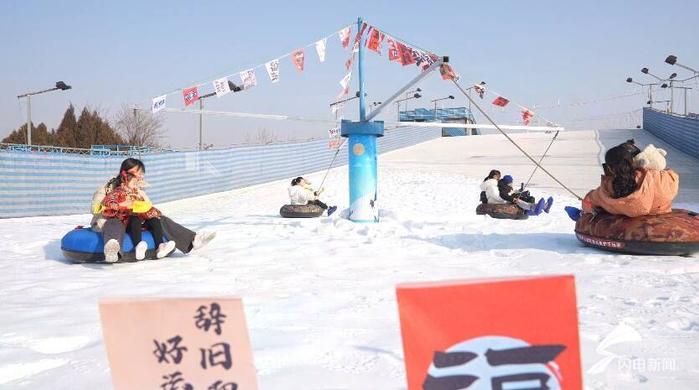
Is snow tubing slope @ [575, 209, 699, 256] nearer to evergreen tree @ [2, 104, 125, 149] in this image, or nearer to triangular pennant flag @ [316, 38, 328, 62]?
triangular pennant flag @ [316, 38, 328, 62]

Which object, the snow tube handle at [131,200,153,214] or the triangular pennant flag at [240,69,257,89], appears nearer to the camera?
Answer: the snow tube handle at [131,200,153,214]

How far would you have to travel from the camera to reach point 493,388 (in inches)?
55.3

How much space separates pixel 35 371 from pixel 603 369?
8.32 feet

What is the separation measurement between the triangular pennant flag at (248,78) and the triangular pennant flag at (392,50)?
2.18 meters

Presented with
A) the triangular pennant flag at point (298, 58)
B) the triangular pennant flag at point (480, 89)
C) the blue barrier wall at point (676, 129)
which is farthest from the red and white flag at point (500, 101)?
the blue barrier wall at point (676, 129)

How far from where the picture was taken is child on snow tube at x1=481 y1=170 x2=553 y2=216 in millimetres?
9648

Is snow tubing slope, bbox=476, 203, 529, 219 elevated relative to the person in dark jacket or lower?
lower

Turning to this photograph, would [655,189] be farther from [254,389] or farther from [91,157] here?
[91,157]

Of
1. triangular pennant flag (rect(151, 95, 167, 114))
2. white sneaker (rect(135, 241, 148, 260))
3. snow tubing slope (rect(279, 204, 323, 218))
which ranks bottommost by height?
snow tubing slope (rect(279, 204, 323, 218))

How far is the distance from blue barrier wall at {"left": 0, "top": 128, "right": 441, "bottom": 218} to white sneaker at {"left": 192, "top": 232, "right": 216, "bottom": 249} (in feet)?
27.9

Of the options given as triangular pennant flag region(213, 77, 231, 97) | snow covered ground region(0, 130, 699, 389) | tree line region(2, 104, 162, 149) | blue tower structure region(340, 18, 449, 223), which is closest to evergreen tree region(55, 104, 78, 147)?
tree line region(2, 104, 162, 149)

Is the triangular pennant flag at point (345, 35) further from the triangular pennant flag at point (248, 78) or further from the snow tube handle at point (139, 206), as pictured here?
the snow tube handle at point (139, 206)

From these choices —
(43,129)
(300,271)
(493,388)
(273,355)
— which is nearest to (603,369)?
(493,388)

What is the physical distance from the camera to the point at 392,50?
874 cm
